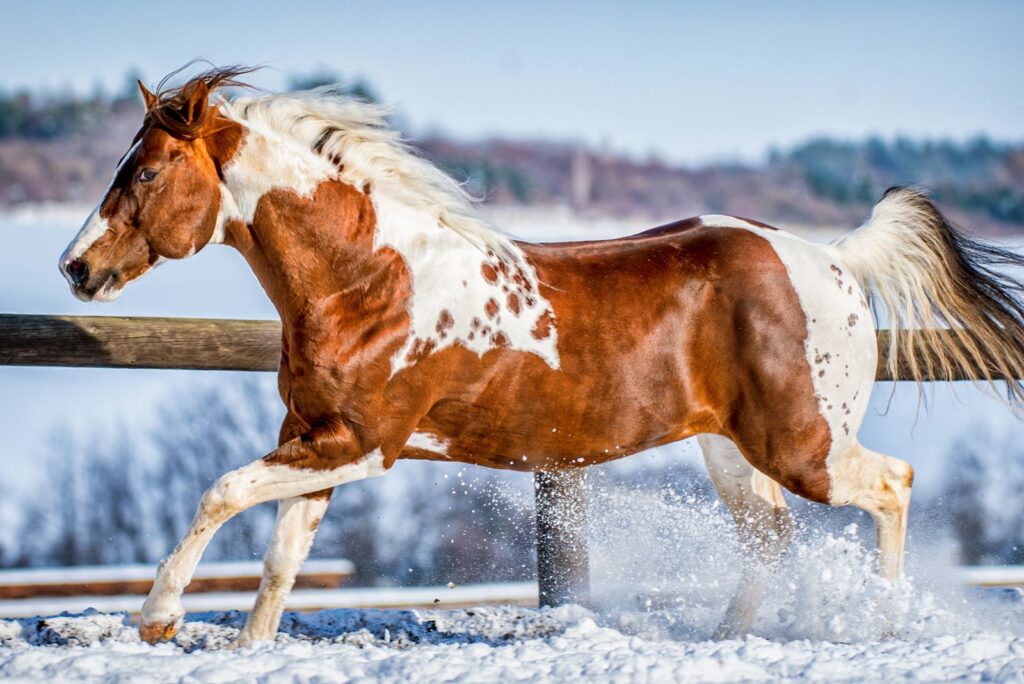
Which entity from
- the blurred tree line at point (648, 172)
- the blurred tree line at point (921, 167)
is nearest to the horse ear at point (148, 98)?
the blurred tree line at point (648, 172)

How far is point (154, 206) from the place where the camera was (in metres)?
3.15

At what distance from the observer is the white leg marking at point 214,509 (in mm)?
3119

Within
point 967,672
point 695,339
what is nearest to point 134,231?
point 695,339

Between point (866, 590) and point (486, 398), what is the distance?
4.97 feet

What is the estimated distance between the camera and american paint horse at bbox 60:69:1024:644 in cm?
318

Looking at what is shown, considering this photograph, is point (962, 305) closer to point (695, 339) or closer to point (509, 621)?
point (695, 339)

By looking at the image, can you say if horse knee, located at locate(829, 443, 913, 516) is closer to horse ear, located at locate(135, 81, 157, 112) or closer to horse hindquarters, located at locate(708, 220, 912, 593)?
horse hindquarters, located at locate(708, 220, 912, 593)

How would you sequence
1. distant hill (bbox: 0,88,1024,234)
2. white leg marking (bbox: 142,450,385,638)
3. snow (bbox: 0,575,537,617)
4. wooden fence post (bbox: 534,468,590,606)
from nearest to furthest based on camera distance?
white leg marking (bbox: 142,450,385,638), wooden fence post (bbox: 534,468,590,606), snow (bbox: 0,575,537,617), distant hill (bbox: 0,88,1024,234)

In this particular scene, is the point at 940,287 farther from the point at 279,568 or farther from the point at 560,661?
the point at 279,568

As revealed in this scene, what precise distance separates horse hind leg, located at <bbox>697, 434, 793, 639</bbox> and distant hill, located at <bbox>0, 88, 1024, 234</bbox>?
2529 cm

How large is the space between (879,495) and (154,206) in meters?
2.61

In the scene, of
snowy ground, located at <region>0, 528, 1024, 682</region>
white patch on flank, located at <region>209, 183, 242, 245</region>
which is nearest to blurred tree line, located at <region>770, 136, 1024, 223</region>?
snowy ground, located at <region>0, 528, 1024, 682</region>

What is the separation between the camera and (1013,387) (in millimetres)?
4004

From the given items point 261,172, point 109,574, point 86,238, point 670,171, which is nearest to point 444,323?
point 261,172
